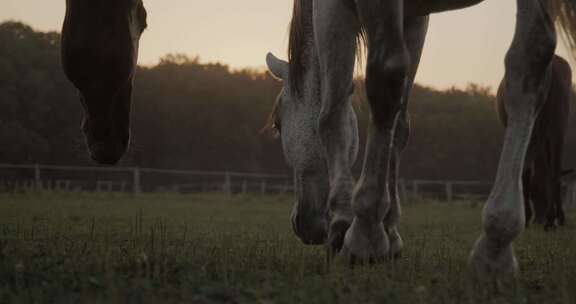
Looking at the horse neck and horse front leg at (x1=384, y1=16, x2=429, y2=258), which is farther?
the horse neck

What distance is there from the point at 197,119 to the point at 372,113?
1973 inches

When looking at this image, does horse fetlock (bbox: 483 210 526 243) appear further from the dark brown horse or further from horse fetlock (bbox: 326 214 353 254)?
the dark brown horse

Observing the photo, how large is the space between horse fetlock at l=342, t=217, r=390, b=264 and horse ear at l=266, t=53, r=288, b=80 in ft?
4.56

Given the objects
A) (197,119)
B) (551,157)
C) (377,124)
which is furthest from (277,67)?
(197,119)

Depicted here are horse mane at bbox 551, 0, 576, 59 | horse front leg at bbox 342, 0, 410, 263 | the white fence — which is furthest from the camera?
the white fence

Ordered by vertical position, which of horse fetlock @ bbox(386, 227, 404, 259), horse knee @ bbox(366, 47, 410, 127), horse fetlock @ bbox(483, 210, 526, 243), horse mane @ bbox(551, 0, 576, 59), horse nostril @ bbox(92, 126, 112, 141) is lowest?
horse fetlock @ bbox(386, 227, 404, 259)

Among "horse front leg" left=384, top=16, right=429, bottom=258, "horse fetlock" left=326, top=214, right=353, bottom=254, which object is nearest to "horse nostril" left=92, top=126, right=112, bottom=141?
"horse fetlock" left=326, top=214, right=353, bottom=254

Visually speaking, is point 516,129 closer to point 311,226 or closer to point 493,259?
point 493,259

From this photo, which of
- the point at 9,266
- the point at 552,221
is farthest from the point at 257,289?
the point at 552,221

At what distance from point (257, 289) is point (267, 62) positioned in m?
2.70

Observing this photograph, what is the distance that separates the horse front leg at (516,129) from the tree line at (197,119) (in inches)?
1469

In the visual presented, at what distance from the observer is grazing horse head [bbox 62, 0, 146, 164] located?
11.9 feet

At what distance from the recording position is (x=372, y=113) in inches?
137

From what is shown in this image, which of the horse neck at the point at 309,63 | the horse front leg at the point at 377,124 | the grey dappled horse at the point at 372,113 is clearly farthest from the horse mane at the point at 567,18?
the horse neck at the point at 309,63
